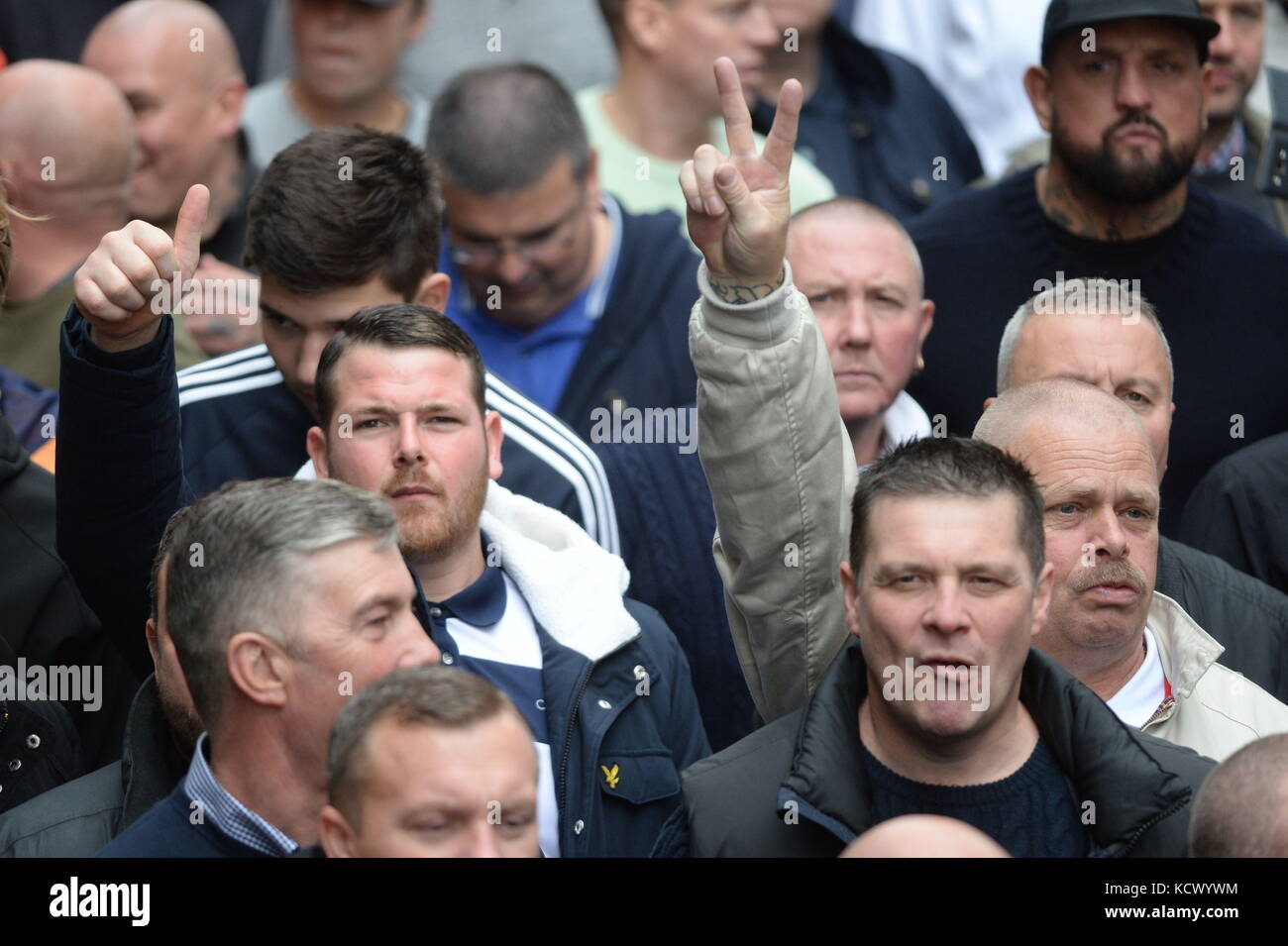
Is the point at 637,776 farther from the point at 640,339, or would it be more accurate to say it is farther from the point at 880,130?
the point at 880,130

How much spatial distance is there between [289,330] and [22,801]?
1420 mm

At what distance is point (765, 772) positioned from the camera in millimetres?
3783

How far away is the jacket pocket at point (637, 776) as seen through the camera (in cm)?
412

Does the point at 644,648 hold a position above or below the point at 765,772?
above

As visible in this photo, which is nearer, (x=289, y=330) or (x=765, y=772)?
(x=765, y=772)

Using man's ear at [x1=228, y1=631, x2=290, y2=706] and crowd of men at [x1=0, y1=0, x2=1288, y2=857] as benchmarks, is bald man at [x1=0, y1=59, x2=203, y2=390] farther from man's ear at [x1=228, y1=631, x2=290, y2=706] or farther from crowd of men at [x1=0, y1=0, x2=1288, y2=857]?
man's ear at [x1=228, y1=631, x2=290, y2=706]

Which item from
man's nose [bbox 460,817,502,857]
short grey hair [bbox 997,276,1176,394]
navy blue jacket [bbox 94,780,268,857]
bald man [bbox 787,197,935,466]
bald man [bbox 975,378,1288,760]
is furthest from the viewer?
bald man [bbox 787,197,935,466]

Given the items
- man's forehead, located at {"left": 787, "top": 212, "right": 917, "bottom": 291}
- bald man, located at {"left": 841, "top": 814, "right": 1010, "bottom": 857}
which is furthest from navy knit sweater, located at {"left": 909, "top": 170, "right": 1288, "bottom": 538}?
bald man, located at {"left": 841, "top": 814, "right": 1010, "bottom": 857}

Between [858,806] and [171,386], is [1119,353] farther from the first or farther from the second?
[171,386]

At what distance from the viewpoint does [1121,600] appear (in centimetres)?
418

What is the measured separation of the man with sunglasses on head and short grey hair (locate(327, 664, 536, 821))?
2.53 m

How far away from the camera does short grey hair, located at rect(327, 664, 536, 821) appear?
3236 mm
